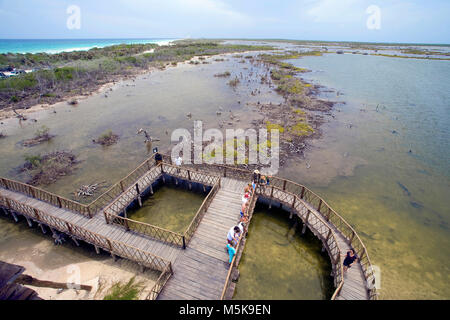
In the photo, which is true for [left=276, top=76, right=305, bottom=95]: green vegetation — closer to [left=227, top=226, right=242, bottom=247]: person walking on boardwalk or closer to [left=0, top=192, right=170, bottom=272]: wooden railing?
[left=227, top=226, right=242, bottom=247]: person walking on boardwalk

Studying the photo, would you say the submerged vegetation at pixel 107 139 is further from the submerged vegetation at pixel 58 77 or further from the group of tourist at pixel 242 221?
the submerged vegetation at pixel 58 77

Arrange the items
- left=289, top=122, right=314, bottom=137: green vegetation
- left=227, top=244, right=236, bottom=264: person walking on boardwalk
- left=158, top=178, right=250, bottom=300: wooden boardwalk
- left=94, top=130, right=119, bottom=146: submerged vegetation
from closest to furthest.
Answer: left=158, top=178, right=250, bottom=300: wooden boardwalk, left=227, top=244, right=236, bottom=264: person walking on boardwalk, left=94, top=130, right=119, bottom=146: submerged vegetation, left=289, top=122, right=314, bottom=137: green vegetation

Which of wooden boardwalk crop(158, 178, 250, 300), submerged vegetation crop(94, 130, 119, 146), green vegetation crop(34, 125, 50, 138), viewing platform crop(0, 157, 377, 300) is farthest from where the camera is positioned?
green vegetation crop(34, 125, 50, 138)

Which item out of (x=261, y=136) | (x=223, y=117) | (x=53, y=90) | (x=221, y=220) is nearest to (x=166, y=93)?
(x=223, y=117)

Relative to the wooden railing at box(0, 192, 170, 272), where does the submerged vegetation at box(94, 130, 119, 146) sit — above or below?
above

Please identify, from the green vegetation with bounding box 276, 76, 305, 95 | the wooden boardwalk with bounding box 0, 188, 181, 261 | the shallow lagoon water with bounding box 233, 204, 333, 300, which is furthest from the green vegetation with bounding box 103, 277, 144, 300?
the green vegetation with bounding box 276, 76, 305, 95

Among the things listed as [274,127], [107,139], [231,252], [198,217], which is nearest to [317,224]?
[231,252]

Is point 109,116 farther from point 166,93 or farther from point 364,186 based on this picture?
point 364,186
